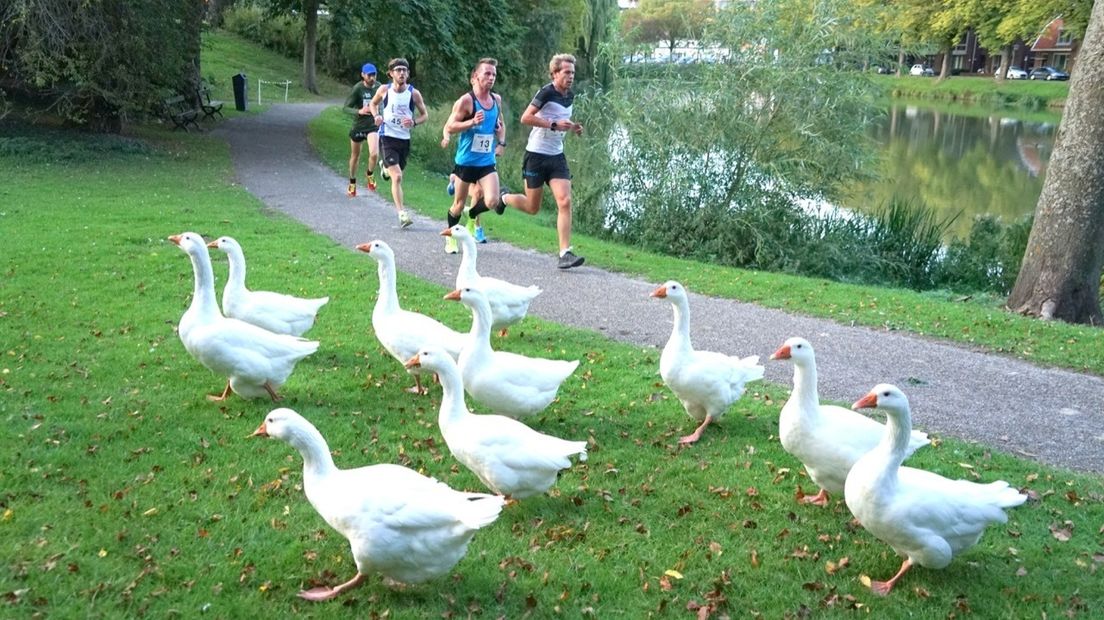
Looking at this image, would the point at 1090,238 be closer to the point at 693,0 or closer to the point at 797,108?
the point at 797,108

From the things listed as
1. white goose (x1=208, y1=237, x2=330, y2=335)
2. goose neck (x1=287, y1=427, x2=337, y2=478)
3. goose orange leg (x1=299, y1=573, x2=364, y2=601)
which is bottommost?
goose orange leg (x1=299, y1=573, x2=364, y2=601)

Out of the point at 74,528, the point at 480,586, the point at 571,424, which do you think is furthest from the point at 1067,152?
the point at 74,528

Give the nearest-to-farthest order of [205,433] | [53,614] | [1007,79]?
[53,614] < [205,433] < [1007,79]

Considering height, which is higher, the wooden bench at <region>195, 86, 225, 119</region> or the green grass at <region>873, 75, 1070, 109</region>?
the green grass at <region>873, 75, 1070, 109</region>

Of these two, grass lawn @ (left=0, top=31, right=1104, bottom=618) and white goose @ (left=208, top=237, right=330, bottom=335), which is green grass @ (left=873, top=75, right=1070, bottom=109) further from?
white goose @ (left=208, top=237, right=330, bottom=335)

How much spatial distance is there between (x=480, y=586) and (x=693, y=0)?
17.7 m

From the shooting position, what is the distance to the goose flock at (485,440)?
4273mm

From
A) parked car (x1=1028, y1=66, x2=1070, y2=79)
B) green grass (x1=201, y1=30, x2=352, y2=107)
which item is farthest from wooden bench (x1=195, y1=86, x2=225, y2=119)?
parked car (x1=1028, y1=66, x2=1070, y2=79)

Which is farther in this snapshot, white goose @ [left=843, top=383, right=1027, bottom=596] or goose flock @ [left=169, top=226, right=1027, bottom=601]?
white goose @ [left=843, top=383, right=1027, bottom=596]

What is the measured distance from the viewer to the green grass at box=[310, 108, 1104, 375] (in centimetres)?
905

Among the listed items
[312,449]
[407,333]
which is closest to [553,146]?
[407,333]

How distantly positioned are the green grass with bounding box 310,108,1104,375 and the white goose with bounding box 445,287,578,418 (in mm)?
5077

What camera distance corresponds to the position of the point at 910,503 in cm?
447

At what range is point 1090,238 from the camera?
1096 centimetres
